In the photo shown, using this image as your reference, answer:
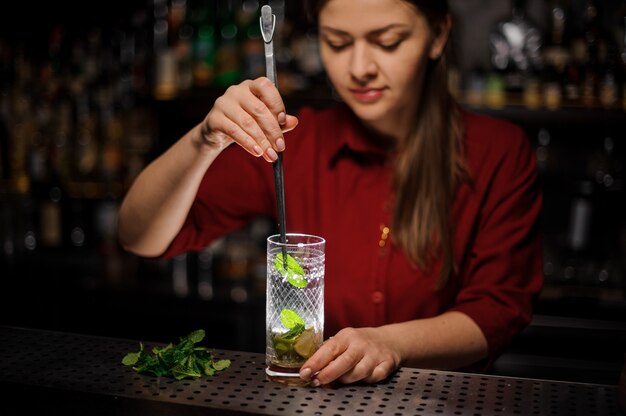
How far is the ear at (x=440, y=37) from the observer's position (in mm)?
1931

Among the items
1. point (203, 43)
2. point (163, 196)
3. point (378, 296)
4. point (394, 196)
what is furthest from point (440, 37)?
point (203, 43)

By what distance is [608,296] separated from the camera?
317cm

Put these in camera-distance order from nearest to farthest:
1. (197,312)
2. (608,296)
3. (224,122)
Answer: (224,122) < (608,296) < (197,312)

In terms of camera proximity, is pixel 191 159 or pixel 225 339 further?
pixel 225 339

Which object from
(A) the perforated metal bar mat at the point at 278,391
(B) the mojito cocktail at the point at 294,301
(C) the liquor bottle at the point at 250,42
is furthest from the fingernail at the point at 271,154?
(C) the liquor bottle at the point at 250,42

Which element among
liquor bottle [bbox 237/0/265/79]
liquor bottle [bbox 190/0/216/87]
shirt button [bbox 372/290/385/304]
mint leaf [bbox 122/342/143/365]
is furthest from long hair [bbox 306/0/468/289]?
liquor bottle [bbox 190/0/216/87]

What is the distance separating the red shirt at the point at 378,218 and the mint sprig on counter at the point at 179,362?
51 cm

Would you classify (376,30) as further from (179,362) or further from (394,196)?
(179,362)

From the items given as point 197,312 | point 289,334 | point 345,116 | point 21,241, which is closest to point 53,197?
point 21,241

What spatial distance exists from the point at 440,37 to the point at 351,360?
875 millimetres

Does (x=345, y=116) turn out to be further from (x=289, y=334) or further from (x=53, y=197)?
(x=53, y=197)

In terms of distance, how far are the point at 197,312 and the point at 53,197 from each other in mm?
872

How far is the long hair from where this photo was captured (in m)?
1.93

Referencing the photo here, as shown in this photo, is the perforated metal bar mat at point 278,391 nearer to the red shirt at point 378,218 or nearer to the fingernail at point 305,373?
the fingernail at point 305,373
